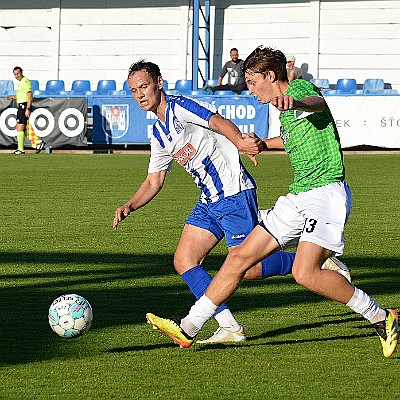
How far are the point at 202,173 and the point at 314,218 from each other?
1073 millimetres

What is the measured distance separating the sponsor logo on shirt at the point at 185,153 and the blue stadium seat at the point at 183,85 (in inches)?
990

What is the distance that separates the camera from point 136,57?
35500mm

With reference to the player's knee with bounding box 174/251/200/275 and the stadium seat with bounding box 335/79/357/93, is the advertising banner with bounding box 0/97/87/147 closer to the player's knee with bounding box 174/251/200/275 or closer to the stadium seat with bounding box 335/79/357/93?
the stadium seat with bounding box 335/79/357/93

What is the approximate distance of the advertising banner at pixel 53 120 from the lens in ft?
89.3

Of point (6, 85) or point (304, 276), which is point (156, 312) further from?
point (6, 85)

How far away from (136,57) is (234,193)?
29.4 meters

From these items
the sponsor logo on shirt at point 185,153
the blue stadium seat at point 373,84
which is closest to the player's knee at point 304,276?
the sponsor logo on shirt at point 185,153

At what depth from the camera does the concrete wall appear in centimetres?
3322

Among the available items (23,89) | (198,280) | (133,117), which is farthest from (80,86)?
(198,280)

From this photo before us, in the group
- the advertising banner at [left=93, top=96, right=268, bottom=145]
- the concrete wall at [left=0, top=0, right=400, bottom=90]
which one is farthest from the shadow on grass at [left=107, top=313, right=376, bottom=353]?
the concrete wall at [left=0, top=0, right=400, bottom=90]

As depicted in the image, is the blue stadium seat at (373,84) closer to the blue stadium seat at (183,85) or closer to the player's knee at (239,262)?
the blue stadium seat at (183,85)

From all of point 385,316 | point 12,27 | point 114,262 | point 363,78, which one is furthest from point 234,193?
point 12,27

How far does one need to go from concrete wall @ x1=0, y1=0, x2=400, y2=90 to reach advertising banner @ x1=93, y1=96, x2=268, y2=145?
6973 millimetres

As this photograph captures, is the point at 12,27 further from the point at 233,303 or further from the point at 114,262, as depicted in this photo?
the point at 233,303
